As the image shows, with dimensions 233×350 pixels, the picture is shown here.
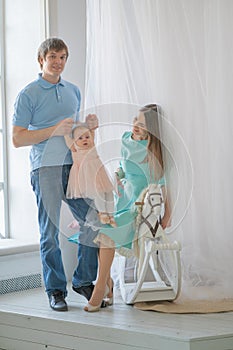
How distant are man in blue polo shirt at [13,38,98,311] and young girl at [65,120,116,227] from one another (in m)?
0.05

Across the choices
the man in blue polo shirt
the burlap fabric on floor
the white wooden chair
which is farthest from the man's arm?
the burlap fabric on floor

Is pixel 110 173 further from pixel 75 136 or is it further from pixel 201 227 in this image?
pixel 201 227

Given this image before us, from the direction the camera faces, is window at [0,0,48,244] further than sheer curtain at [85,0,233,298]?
Yes

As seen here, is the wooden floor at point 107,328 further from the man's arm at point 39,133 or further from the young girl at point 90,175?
the man's arm at point 39,133

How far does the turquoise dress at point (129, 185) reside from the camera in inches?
105

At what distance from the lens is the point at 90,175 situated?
2.66 m

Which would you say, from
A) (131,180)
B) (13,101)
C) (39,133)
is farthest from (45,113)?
(13,101)

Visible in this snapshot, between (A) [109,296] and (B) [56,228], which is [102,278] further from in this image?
(B) [56,228]

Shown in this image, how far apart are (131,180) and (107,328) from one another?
628 millimetres

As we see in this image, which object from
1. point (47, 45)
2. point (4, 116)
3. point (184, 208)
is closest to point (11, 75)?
point (4, 116)

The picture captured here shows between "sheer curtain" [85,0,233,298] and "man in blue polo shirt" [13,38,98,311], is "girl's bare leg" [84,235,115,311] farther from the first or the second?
"sheer curtain" [85,0,233,298]

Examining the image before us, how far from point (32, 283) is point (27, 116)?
92cm

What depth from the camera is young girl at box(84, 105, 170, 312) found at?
267 centimetres

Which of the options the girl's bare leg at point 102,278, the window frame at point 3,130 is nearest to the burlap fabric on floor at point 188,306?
Answer: the girl's bare leg at point 102,278
